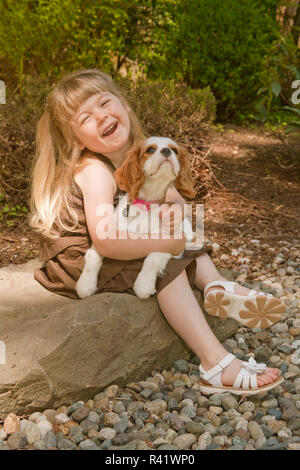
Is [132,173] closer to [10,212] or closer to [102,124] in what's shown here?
[102,124]

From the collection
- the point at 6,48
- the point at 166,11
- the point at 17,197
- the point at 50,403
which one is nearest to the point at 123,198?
the point at 50,403

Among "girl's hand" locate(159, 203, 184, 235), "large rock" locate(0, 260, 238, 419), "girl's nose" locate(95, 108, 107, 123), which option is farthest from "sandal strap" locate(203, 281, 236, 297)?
"girl's nose" locate(95, 108, 107, 123)

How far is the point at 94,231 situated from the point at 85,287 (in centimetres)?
29

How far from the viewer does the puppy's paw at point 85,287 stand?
257 cm

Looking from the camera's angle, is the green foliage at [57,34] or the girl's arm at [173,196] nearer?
the girl's arm at [173,196]

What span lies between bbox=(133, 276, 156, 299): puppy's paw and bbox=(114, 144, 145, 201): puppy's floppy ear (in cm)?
40

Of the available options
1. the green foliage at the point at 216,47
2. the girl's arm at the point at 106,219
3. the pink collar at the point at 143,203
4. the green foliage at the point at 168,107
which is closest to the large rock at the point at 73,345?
the girl's arm at the point at 106,219

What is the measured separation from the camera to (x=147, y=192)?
2.46 meters

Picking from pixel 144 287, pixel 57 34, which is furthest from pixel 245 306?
pixel 57 34

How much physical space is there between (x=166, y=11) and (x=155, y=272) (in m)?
6.63

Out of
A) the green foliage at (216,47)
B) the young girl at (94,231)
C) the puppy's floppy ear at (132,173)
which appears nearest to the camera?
the puppy's floppy ear at (132,173)

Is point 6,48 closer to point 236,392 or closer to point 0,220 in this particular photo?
point 0,220

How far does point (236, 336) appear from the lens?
9.66 feet

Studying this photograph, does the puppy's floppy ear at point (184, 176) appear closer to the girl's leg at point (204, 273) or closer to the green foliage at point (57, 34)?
the girl's leg at point (204, 273)
